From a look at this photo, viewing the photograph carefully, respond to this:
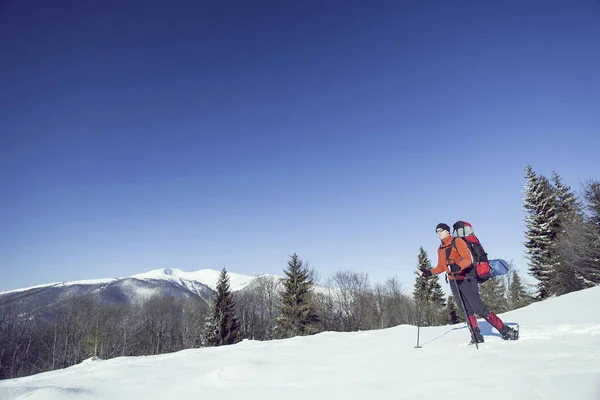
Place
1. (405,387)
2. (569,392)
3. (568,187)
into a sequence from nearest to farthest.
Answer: (569,392)
(405,387)
(568,187)

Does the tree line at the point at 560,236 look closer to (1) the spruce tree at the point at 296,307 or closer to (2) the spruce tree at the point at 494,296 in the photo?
(2) the spruce tree at the point at 494,296

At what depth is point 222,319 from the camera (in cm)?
3212

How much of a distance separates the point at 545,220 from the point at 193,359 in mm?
27614

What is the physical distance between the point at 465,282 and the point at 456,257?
391mm

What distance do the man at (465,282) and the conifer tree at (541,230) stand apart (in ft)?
76.0

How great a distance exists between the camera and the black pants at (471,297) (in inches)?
170

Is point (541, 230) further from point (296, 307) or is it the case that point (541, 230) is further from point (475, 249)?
point (475, 249)

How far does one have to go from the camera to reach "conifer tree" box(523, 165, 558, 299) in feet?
72.1

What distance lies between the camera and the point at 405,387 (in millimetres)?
2533

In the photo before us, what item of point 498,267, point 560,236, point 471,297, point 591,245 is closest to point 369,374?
point 471,297

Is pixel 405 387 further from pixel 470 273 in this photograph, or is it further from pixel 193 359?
pixel 193 359

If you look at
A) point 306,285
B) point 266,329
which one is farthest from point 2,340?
point 306,285

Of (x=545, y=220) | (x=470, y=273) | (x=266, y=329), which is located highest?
(x=545, y=220)

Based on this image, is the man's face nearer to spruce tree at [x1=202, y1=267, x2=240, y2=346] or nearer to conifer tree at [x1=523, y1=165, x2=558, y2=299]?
conifer tree at [x1=523, y1=165, x2=558, y2=299]
